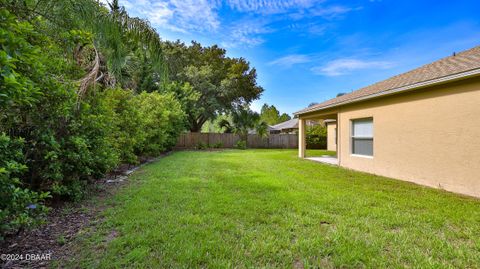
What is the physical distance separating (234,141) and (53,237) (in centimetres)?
1946

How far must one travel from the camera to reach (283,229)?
3273mm

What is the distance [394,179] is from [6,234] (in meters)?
8.48

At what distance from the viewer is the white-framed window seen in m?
8.40

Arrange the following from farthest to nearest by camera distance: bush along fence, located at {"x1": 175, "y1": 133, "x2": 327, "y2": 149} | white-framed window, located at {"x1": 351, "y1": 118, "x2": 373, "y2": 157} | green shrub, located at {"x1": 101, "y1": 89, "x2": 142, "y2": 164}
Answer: bush along fence, located at {"x1": 175, "y1": 133, "x2": 327, "y2": 149} → white-framed window, located at {"x1": 351, "y1": 118, "x2": 373, "y2": 157} → green shrub, located at {"x1": 101, "y1": 89, "x2": 142, "y2": 164}

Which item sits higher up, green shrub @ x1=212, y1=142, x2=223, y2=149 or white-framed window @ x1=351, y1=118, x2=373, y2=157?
white-framed window @ x1=351, y1=118, x2=373, y2=157

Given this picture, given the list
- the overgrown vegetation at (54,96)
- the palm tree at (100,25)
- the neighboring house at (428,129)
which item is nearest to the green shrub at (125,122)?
the overgrown vegetation at (54,96)

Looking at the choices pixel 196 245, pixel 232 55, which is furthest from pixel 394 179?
pixel 232 55

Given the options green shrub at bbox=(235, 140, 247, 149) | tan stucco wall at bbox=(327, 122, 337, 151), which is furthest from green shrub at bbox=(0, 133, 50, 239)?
tan stucco wall at bbox=(327, 122, 337, 151)

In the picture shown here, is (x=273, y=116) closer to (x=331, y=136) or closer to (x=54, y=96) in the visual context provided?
(x=331, y=136)

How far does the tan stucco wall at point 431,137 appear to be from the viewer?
522 centimetres

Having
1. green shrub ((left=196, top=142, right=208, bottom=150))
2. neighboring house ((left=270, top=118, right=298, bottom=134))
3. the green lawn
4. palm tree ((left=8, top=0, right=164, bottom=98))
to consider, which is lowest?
the green lawn

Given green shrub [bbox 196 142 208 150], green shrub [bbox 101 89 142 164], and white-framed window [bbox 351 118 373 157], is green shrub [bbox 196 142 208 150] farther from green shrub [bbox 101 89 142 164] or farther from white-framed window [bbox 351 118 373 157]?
white-framed window [bbox 351 118 373 157]

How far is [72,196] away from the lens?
14.2 ft

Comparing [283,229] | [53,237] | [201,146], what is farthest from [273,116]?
[53,237]
